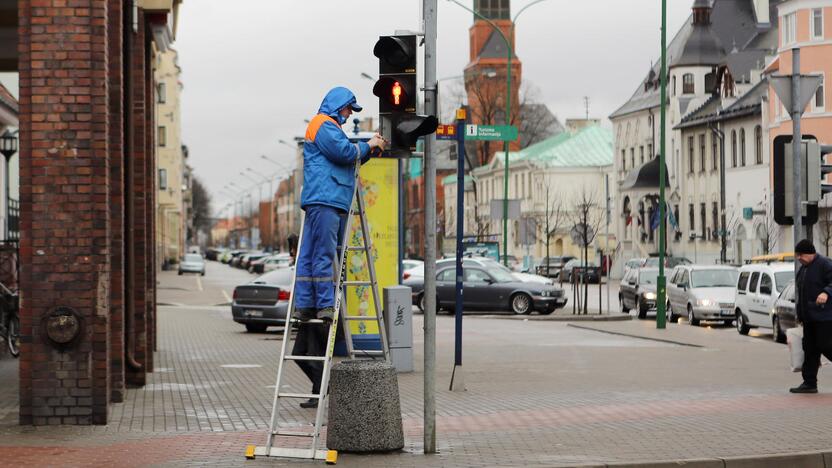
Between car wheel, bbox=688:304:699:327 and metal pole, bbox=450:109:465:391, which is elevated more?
metal pole, bbox=450:109:465:391

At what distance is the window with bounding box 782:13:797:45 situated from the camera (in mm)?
68500

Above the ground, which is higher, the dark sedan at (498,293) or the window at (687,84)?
the window at (687,84)

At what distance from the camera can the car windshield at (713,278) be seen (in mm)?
37062

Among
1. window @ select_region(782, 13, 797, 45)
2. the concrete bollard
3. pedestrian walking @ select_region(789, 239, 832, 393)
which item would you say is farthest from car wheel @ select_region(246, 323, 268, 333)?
window @ select_region(782, 13, 797, 45)

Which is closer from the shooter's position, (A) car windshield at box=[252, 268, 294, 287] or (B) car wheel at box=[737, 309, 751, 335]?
(A) car windshield at box=[252, 268, 294, 287]

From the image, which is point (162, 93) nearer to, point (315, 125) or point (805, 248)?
point (805, 248)

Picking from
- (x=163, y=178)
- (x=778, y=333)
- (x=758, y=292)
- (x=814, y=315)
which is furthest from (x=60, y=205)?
(x=163, y=178)

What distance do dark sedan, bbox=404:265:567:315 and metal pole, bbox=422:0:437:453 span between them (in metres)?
30.2

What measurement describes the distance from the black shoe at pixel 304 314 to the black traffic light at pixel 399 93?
1759 millimetres

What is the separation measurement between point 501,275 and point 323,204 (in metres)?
31.0

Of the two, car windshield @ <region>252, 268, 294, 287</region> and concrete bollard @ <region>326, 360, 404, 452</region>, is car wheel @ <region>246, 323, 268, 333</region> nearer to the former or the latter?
car windshield @ <region>252, 268, 294, 287</region>

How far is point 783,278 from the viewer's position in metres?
30.7

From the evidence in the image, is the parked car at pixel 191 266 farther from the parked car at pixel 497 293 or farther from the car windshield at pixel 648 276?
the car windshield at pixel 648 276

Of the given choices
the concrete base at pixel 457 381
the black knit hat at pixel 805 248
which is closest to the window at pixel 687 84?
the black knit hat at pixel 805 248
